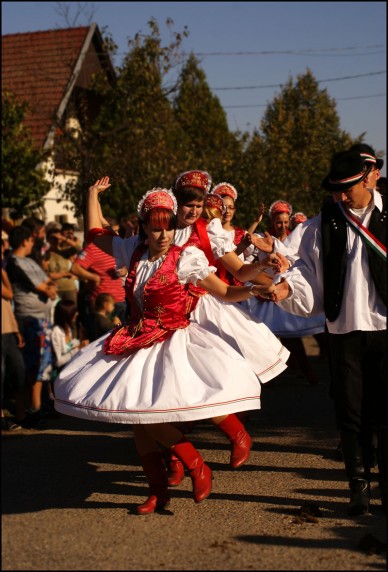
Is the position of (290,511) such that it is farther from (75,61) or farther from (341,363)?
(75,61)

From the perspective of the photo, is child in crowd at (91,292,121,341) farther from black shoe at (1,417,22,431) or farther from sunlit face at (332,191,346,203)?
sunlit face at (332,191,346,203)

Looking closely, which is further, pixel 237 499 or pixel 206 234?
pixel 206 234

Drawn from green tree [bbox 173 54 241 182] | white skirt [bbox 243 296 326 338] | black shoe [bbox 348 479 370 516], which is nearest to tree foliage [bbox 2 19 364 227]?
white skirt [bbox 243 296 326 338]

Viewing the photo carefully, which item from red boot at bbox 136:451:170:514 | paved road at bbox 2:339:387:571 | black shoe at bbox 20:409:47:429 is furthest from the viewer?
black shoe at bbox 20:409:47:429

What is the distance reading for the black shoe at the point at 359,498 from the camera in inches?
241

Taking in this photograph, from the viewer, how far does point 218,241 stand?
7320 millimetres

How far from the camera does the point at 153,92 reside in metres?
19.6

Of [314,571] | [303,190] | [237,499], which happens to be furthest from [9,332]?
[303,190]

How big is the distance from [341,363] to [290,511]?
962 mm

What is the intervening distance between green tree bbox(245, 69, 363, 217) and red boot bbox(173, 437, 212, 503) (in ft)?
24.0

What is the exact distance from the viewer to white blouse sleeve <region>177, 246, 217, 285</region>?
6.64m

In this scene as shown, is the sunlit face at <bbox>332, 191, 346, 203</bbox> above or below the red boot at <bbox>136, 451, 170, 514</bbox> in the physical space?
above

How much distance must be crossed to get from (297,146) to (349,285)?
65.0 ft

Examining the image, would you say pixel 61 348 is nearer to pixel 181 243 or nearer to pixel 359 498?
pixel 181 243
